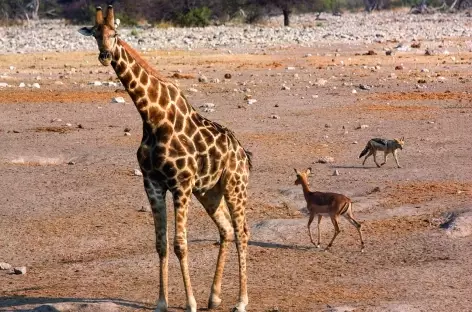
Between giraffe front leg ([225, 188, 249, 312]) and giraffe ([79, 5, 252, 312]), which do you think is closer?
giraffe ([79, 5, 252, 312])

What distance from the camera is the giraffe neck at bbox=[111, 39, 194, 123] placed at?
8.42 metres

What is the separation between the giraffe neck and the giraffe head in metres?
0.08

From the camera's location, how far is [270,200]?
13.0 meters

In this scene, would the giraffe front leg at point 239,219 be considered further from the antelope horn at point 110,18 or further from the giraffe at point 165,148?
the antelope horn at point 110,18

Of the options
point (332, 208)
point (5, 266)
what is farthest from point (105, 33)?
point (332, 208)

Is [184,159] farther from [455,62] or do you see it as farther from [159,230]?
[455,62]

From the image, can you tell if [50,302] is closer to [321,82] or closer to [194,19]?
[321,82]

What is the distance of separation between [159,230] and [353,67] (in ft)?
68.4

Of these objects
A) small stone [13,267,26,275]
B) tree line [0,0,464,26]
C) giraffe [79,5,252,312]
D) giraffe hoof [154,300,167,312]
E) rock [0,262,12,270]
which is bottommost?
tree line [0,0,464,26]

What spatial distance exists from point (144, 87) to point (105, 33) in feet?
1.69

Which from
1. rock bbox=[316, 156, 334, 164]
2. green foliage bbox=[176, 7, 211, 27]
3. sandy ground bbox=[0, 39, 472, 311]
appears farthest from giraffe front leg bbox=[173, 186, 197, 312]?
green foliage bbox=[176, 7, 211, 27]

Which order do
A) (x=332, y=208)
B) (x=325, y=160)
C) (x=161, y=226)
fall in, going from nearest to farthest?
(x=161, y=226)
(x=332, y=208)
(x=325, y=160)

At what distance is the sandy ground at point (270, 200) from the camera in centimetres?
936

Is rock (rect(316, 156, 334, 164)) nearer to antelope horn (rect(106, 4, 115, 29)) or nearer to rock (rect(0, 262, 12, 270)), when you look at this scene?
rock (rect(0, 262, 12, 270))
